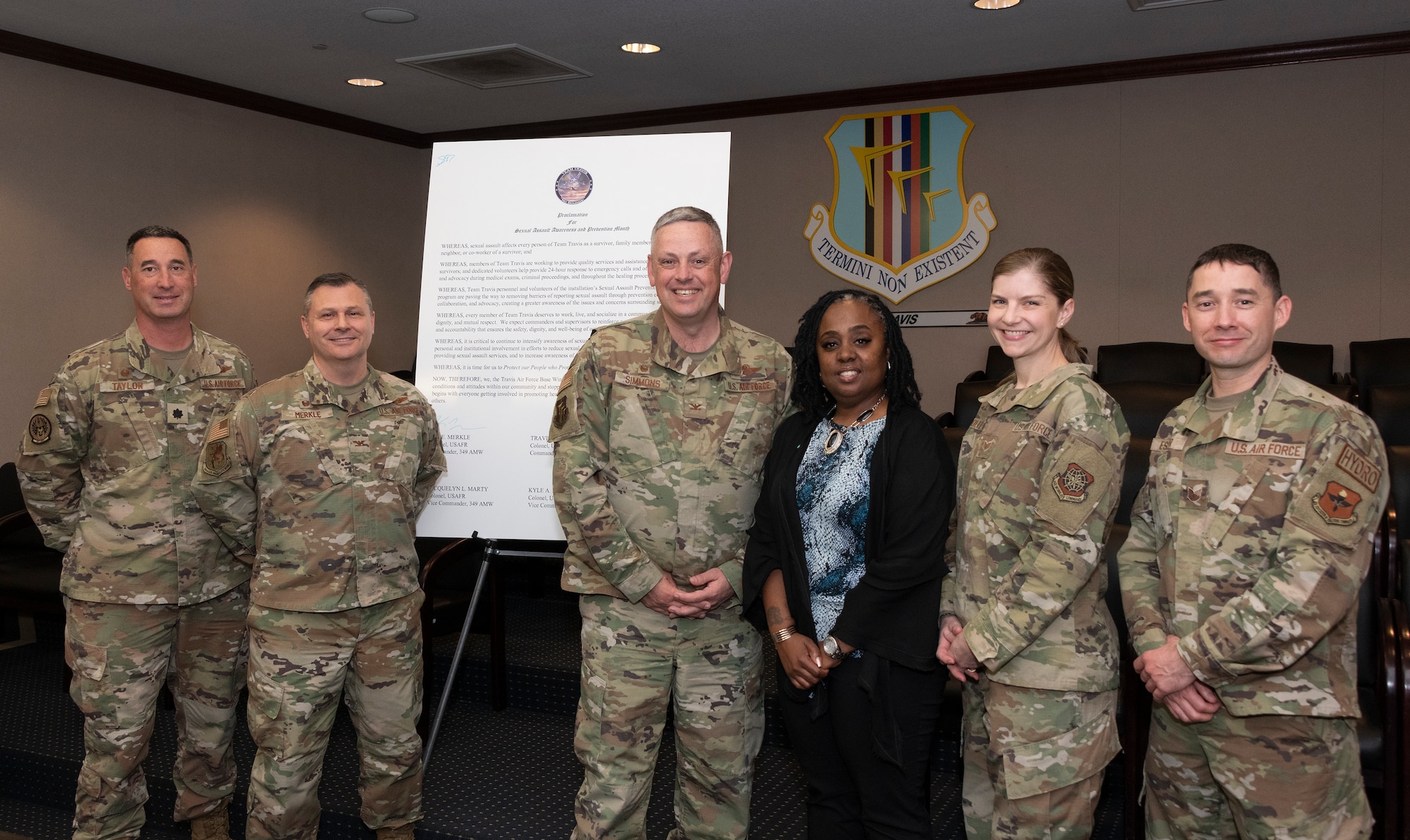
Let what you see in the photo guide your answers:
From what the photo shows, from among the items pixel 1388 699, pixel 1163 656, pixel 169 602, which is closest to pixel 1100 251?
pixel 1388 699

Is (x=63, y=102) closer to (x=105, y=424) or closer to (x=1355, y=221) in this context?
(x=105, y=424)

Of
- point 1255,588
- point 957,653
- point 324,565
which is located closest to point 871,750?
point 957,653

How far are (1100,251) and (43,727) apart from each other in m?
6.17

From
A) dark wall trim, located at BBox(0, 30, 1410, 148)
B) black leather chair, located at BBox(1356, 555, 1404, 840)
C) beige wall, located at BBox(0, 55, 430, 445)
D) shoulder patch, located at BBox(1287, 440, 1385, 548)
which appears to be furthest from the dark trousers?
beige wall, located at BBox(0, 55, 430, 445)

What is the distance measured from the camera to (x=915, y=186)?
22.0ft

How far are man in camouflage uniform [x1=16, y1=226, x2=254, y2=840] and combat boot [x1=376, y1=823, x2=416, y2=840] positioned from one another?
536 mm

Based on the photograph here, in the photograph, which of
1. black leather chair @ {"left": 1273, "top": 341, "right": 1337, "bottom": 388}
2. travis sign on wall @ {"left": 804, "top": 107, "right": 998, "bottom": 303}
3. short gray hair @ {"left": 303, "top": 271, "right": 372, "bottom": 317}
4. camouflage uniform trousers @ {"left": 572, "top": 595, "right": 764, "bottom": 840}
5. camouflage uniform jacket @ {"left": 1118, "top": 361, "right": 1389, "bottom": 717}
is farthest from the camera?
travis sign on wall @ {"left": 804, "top": 107, "right": 998, "bottom": 303}

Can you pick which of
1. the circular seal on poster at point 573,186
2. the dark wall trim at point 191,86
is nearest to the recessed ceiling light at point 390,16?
the dark wall trim at point 191,86

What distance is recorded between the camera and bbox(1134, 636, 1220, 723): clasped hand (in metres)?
1.86

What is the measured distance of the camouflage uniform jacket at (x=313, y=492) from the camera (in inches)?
102

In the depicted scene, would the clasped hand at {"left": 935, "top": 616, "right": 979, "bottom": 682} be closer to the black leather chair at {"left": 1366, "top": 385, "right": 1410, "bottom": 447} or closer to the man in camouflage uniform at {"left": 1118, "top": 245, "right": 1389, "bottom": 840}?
the man in camouflage uniform at {"left": 1118, "top": 245, "right": 1389, "bottom": 840}

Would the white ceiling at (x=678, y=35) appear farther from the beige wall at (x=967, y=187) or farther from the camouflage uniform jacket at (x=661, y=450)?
the camouflage uniform jacket at (x=661, y=450)

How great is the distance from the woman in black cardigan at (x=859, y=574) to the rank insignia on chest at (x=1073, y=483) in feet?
0.75

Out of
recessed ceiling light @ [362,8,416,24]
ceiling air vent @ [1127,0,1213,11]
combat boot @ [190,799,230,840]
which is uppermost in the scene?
ceiling air vent @ [1127,0,1213,11]
